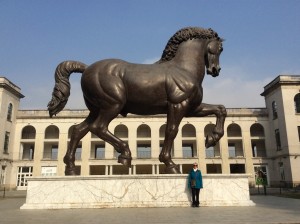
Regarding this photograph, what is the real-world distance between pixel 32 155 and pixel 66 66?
40.7 metres

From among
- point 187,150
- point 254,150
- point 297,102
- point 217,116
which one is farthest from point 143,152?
point 217,116

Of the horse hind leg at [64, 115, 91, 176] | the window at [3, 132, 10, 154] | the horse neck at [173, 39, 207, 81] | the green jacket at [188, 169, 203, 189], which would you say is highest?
the window at [3, 132, 10, 154]

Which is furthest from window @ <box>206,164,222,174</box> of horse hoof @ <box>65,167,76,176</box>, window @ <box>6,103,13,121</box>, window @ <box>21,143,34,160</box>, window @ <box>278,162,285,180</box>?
horse hoof @ <box>65,167,76,176</box>

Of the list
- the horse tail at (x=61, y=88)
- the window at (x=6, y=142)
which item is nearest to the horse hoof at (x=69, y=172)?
the horse tail at (x=61, y=88)

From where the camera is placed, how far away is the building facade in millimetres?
40875

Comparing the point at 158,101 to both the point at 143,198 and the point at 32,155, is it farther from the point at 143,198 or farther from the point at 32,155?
the point at 32,155

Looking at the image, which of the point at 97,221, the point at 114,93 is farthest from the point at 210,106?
the point at 97,221

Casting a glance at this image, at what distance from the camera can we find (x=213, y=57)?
342 inches

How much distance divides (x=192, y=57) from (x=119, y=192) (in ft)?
13.8

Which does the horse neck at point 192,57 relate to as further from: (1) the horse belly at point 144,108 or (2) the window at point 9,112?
(2) the window at point 9,112

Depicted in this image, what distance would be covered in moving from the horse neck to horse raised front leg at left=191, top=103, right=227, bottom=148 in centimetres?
86

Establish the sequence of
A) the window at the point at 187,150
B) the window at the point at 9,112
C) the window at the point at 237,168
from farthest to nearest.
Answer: the window at the point at 237,168 < the window at the point at 187,150 < the window at the point at 9,112

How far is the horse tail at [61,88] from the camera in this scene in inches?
319

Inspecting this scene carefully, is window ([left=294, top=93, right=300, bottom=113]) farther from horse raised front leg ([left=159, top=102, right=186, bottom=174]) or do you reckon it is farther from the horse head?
horse raised front leg ([left=159, top=102, right=186, bottom=174])
